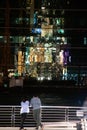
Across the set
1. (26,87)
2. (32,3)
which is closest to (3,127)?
(26,87)

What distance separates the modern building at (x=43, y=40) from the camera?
38625mm

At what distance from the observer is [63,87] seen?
126 feet

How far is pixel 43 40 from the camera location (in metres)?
39.0

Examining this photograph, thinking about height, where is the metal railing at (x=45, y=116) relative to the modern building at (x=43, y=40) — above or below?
below

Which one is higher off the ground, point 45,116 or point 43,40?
point 43,40

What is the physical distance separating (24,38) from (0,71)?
10.1ft

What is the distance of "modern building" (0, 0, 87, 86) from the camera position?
38625mm

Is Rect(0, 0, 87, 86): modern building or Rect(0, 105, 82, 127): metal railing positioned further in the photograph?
Rect(0, 0, 87, 86): modern building

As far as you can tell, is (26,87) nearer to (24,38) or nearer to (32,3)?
(24,38)

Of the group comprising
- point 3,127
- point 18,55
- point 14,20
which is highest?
point 14,20

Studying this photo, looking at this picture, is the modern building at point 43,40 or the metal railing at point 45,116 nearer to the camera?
the metal railing at point 45,116

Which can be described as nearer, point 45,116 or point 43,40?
point 45,116

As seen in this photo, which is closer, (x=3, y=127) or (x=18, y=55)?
(x=3, y=127)

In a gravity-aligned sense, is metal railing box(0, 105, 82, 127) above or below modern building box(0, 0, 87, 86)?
below
